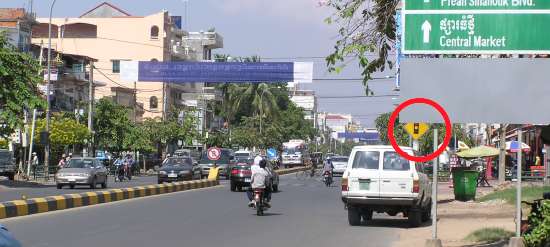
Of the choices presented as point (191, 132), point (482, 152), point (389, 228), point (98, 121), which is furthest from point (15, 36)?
point (389, 228)

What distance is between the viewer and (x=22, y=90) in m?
41.0

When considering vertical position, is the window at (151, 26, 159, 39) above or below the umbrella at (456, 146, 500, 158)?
above

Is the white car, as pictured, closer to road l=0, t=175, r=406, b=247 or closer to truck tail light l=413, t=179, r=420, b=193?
truck tail light l=413, t=179, r=420, b=193

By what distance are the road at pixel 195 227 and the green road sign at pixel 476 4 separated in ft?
18.1

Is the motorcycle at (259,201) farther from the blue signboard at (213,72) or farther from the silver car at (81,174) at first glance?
the blue signboard at (213,72)

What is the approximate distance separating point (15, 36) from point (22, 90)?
28196 millimetres

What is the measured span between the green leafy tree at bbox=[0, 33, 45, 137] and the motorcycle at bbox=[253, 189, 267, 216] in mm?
19893

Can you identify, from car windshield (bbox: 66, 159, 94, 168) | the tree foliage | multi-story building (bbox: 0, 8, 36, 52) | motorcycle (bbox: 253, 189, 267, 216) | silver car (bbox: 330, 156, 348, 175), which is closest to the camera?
motorcycle (bbox: 253, 189, 267, 216)

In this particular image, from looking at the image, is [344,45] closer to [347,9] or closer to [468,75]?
[347,9]

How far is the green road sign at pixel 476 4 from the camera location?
12688mm

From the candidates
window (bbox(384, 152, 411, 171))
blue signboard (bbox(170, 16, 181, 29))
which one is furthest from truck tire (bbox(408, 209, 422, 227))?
blue signboard (bbox(170, 16, 181, 29))

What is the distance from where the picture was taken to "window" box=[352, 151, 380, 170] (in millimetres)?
21109

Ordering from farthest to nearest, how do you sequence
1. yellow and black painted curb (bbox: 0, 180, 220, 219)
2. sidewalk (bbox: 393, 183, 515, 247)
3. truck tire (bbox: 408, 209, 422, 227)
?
yellow and black painted curb (bbox: 0, 180, 220, 219) < truck tire (bbox: 408, 209, 422, 227) < sidewalk (bbox: 393, 183, 515, 247)

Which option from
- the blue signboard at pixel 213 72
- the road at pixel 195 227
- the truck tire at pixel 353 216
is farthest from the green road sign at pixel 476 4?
the blue signboard at pixel 213 72
